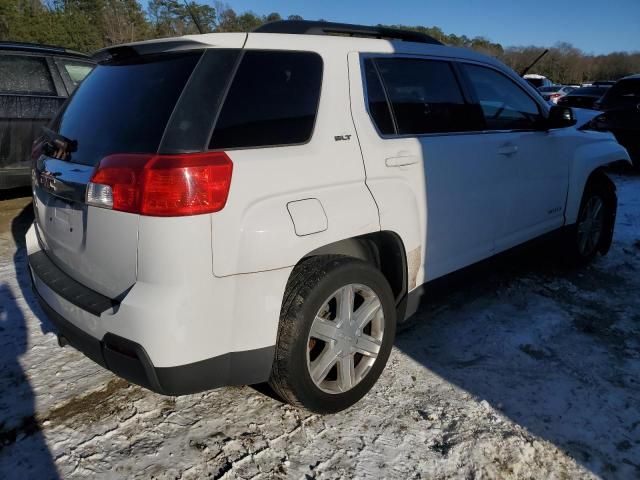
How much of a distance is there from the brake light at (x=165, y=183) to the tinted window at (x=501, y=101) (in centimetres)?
203

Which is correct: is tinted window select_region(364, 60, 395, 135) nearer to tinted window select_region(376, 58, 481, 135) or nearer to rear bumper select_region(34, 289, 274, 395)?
tinted window select_region(376, 58, 481, 135)

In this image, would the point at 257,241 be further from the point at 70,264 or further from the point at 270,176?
the point at 70,264

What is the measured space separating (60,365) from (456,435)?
2.19 m

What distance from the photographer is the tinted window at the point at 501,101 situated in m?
3.34

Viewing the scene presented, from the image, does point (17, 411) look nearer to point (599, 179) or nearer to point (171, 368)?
point (171, 368)

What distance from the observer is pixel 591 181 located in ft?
14.5

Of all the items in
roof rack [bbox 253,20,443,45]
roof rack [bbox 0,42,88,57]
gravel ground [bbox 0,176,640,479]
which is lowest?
gravel ground [bbox 0,176,640,479]

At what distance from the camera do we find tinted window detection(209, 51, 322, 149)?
207 cm

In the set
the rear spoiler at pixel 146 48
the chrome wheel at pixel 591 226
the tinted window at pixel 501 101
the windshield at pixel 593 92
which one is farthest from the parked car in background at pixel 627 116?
the rear spoiler at pixel 146 48

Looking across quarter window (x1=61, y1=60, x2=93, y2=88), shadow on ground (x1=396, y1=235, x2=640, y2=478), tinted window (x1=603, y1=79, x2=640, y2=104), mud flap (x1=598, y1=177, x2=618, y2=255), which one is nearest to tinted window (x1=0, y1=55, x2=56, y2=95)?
quarter window (x1=61, y1=60, x2=93, y2=88)

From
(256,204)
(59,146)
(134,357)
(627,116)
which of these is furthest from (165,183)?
(627,116)

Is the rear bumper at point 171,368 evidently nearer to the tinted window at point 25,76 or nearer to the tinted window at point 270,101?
the tinted window at point 270,101

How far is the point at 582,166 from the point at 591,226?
713mm

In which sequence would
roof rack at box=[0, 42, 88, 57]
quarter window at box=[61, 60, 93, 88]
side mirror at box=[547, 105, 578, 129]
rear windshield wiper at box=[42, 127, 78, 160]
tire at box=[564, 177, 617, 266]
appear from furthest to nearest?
quarter window at box=[61, 60, 93, 88], roof rack at box=[0, 42, 88, 57], tire at box=[564, 177, 617, 266], side mirror at box=[547, 105, 578, 129], rear windshield wiper at box=[42, 127, 78, 160]
